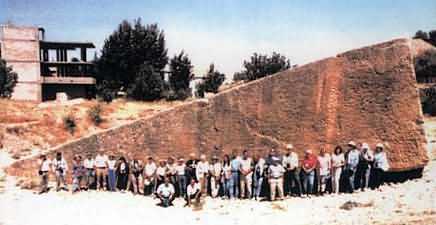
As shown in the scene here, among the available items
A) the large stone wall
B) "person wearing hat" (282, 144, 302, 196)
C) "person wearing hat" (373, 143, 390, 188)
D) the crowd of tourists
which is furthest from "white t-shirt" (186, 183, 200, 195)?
"person wearing hat" (373, 143, 390, 188)

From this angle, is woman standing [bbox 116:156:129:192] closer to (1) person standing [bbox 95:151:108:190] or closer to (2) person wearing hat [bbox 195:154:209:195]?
(1) person standing [bbox 95:151:108:190]

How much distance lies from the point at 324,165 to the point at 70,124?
15833 millimetres

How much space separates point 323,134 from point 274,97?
4.58ft

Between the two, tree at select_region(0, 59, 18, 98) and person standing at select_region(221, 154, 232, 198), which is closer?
person standing at select_region(221, 154, 232, 198)

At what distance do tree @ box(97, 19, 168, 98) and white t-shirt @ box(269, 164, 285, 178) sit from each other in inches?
953

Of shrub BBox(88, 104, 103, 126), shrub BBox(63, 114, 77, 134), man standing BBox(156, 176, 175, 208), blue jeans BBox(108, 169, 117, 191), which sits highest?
shrub BBox(88, 104, 103, 126)

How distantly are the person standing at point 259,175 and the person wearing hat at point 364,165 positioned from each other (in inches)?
78.6

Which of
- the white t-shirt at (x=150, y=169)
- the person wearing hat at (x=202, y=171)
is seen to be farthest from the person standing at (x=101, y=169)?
the person wearing hat at (x=202, y=171)

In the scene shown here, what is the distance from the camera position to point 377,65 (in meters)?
10.4

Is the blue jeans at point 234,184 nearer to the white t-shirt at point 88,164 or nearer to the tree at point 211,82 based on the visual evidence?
the white t-shirt at point 88,164

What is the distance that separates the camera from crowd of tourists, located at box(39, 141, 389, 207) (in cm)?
1018

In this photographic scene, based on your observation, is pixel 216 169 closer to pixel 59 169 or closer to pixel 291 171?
pixel 291 171

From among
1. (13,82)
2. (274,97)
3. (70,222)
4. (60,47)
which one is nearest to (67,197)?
(70,222)

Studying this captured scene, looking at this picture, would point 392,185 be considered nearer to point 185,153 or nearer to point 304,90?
point 304,90
